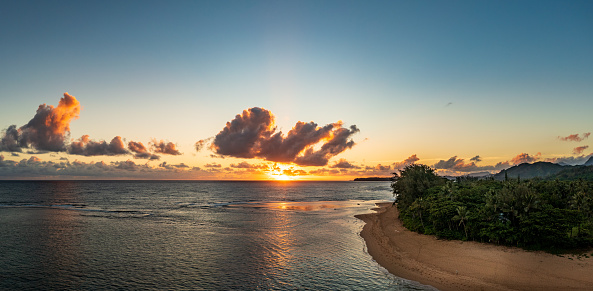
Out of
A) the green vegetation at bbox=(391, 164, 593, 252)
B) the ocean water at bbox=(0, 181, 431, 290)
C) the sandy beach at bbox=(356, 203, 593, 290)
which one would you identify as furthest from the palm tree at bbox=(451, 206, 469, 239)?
the ocean water at bbox=(0, 181, 431, 290)

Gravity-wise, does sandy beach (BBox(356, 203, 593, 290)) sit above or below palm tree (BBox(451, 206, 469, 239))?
below

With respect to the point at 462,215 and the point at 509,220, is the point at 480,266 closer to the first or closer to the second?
the point at 462,215

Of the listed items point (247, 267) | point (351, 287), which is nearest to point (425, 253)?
point (351, 287)

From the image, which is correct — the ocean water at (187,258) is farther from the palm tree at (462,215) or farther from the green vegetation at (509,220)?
the palm tree at (462,215)

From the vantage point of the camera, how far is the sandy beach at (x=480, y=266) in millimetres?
29359

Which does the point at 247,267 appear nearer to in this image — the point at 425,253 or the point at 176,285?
the point at 176,285

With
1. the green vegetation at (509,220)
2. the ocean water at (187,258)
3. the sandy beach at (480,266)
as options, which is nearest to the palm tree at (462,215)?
the green vegetation at (509,220)

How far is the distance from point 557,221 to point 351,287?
27.0 m

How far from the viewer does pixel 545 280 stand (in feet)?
97.5

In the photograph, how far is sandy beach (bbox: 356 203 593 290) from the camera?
29.4 meters

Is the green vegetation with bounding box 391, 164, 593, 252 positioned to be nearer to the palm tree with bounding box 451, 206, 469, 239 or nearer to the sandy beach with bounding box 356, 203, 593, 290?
the palm tree with bounding box 451, 206, 469, 239

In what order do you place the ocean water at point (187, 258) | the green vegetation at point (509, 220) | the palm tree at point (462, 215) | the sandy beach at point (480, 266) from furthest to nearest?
1. the palm tree at point (462, 215)
2. the green vegetation at point (509, 220)
3. the ocean water at point (187, 258)
4. the sandy beach at point (480, 266)

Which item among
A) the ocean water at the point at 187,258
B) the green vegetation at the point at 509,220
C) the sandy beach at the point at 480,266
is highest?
the green vegetation at the point at 509,220

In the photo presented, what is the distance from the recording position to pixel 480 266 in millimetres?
33719
